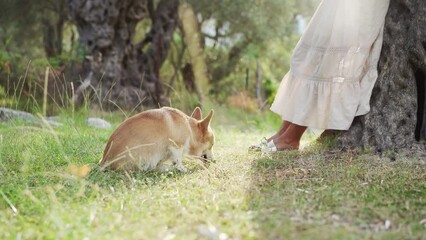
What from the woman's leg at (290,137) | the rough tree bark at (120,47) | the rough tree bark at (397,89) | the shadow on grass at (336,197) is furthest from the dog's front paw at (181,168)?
the rough tree bark at (120,47)

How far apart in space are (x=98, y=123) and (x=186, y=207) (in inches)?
191

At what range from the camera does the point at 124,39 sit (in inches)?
498

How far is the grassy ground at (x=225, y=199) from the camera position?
2.78m

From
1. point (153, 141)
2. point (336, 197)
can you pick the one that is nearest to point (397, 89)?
point (336, 197)

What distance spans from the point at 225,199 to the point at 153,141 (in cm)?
115

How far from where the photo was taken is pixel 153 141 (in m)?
4.35

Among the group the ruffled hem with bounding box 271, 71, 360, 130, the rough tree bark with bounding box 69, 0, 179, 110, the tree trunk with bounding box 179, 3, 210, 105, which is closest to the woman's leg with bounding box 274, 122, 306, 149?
the ruffled hem with bounding box 271, 71, 360, 130

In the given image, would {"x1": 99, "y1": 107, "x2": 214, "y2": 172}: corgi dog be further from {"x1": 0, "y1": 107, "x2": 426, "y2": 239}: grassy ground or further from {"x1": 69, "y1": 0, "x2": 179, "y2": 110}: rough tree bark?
{"x1": 69, "y1": 0, "x2": 179, "y2": 110}: rough tree bark

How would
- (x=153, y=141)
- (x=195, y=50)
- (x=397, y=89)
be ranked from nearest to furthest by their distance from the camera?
(x=153, y=141)
(x=397, y=89)
(x=195, y=50)

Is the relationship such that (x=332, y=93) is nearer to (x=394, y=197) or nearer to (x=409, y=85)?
(x=409, y=85)

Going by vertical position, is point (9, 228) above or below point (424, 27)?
below

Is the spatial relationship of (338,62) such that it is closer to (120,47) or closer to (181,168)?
(181,168)

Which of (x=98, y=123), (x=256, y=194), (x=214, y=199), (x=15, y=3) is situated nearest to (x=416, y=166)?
(x=256, y=194)

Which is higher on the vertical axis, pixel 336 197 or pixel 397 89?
pixel 397 89
